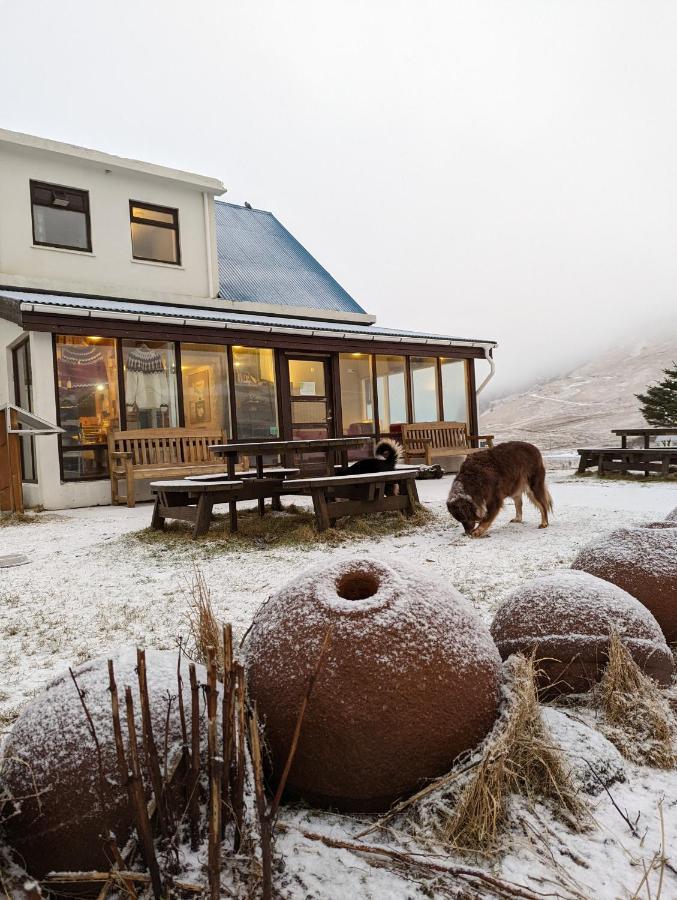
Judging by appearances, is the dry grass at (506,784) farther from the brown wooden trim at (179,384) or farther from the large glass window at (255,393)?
the large glass window at (255,393)

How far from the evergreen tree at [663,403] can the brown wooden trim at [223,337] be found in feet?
44.2

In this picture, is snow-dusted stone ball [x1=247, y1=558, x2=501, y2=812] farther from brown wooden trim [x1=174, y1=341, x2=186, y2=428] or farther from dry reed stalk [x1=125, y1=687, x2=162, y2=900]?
brown wooden trim [x1=174, y1=341, x2=186, y2=428]

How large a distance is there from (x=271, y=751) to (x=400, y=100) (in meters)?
76.6

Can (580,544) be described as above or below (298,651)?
below

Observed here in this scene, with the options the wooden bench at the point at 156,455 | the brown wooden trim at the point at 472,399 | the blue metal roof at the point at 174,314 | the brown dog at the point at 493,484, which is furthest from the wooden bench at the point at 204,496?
the brown wooden trim at the point at 472,399

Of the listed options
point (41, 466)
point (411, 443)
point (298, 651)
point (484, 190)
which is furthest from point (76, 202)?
point (484, 190)

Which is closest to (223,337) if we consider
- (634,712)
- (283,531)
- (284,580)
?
(283,531)

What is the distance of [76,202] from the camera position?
11.2 metres

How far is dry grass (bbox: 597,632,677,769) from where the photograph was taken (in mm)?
1643

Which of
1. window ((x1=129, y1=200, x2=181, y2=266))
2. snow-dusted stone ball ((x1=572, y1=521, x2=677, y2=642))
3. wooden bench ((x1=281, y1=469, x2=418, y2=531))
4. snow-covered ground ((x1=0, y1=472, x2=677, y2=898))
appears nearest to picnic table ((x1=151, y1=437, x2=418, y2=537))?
wooden bench ((x1=281, y1=469, x2=418, y2=531))

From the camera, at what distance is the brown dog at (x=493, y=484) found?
216 inches

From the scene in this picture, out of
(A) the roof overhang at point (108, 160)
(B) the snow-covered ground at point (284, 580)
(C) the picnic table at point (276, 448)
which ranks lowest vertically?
(B) the snow-covered ground at point (284, 580)

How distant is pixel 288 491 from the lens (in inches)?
232

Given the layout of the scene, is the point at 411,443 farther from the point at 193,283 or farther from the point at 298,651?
the point at 298,651
